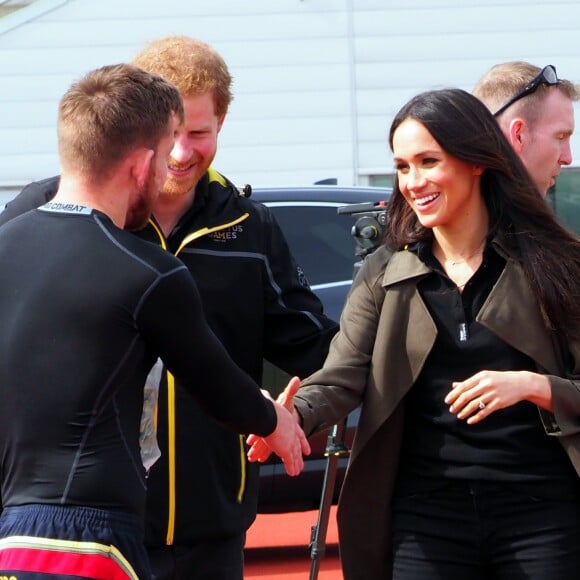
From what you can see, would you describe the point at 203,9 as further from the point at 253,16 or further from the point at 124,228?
the point at 124,228

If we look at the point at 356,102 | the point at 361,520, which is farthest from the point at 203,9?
the point at 361,520

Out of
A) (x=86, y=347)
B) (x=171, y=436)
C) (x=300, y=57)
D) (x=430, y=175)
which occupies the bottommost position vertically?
(x=300, y=57)

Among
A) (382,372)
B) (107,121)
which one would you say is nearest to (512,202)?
(382,372)

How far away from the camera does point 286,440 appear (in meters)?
3.32

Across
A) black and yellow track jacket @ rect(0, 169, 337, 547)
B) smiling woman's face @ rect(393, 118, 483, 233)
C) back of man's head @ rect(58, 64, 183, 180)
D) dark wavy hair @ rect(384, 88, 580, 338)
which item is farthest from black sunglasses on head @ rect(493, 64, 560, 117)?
back of man's head @ rect(58, 64, 183, 180)

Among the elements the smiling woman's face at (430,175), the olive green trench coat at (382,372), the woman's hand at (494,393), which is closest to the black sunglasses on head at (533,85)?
the smiling woman's face at (430,175)

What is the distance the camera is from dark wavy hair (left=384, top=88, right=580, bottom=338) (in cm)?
349

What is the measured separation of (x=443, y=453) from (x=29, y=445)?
115cm

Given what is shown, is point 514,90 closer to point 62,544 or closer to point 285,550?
point 62,544

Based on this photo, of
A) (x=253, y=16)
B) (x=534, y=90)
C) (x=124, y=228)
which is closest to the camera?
(x=124, y=228)

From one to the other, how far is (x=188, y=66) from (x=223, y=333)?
→ 0.72 metres

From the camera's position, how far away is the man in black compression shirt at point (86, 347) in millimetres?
2803

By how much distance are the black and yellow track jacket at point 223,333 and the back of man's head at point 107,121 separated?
49 centimetres

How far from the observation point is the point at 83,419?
9.27ft
